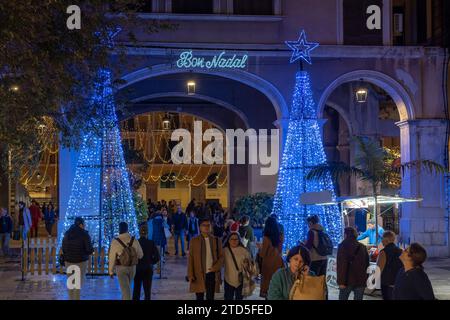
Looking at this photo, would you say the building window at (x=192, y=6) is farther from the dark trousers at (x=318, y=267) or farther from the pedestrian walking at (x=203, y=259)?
the pedestrian walking at (x=203, y=259)

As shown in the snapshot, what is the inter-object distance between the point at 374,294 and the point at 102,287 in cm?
559

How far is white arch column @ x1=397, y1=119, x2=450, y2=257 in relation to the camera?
21.3m

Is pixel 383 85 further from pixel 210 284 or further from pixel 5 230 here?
pixel 210 284

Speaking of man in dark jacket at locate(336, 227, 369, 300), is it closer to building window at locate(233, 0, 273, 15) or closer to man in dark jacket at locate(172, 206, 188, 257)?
building window at locate(233, 0, 273, 15)

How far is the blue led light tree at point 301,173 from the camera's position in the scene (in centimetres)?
1900

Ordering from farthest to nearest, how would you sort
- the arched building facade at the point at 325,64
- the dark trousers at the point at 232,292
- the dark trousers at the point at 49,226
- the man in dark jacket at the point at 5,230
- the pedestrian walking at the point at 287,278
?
the dark trousers at the point at 49,226, the man in dark jacket at the point at 5,230, the arched building facade at the point at 325,64, the dark trousers at the point at 232,292, the pedestrian walking at the point at 287,278

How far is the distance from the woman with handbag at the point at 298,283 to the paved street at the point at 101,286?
22.1 ft

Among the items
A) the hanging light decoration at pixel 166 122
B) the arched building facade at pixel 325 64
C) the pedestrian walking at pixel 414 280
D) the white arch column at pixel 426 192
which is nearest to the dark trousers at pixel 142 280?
the pedestrian walking at pixel 414 280

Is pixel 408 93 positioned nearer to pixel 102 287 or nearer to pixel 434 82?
pixel 434 82

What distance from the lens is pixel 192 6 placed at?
69.3 ft

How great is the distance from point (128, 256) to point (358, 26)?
1293 cm

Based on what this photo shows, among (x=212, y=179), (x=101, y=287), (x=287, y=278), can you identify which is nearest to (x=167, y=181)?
(x=212, y=179)

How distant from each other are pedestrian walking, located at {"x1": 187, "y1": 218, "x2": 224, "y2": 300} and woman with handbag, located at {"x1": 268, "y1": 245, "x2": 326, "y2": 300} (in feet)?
12.4

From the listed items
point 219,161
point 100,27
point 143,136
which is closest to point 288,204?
point 100,27
